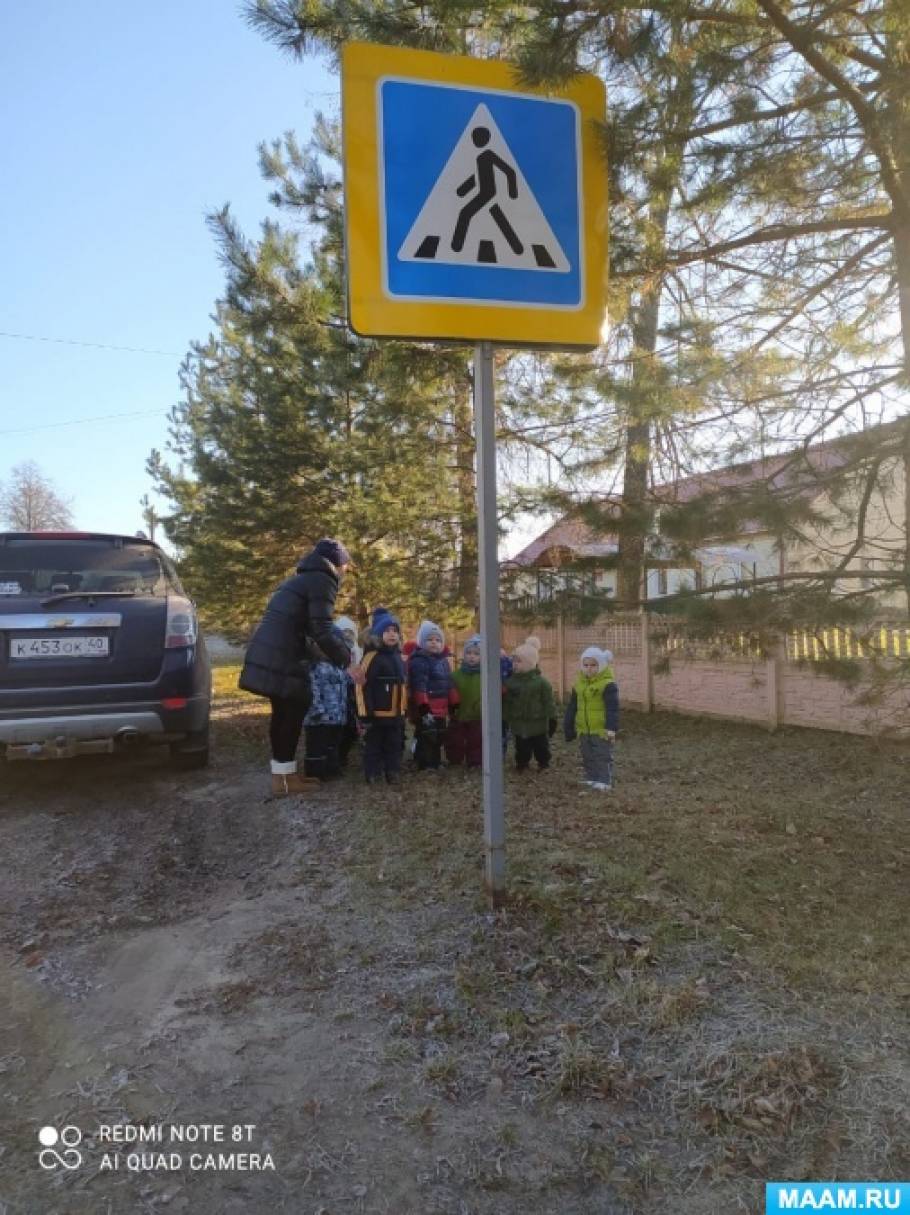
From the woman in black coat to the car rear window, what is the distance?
0.86 meters

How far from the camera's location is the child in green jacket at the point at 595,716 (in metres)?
6.09

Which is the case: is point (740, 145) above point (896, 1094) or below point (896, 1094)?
above

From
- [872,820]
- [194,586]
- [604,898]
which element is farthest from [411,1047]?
[194,586]

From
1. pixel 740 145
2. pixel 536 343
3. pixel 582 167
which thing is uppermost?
pixel 740 145

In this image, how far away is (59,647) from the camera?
500cm

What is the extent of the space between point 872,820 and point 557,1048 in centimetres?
368

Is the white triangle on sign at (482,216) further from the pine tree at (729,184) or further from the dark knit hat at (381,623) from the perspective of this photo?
the dark knit hat at (381,623)

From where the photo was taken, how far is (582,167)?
3281 mm

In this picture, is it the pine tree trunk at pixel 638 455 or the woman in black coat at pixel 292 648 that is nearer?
the pine tree trunk at pixel 638 455

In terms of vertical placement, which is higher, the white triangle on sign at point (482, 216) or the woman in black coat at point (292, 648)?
the white triangle on sign at point (482, 216)

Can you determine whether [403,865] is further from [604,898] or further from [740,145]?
[740,145]

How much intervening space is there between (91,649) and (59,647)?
179 mm

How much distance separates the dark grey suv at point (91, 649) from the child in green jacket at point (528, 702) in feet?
7.59

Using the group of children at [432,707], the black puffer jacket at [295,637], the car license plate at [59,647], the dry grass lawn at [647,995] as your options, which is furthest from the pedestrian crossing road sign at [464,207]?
the car license plate at [59,647]
